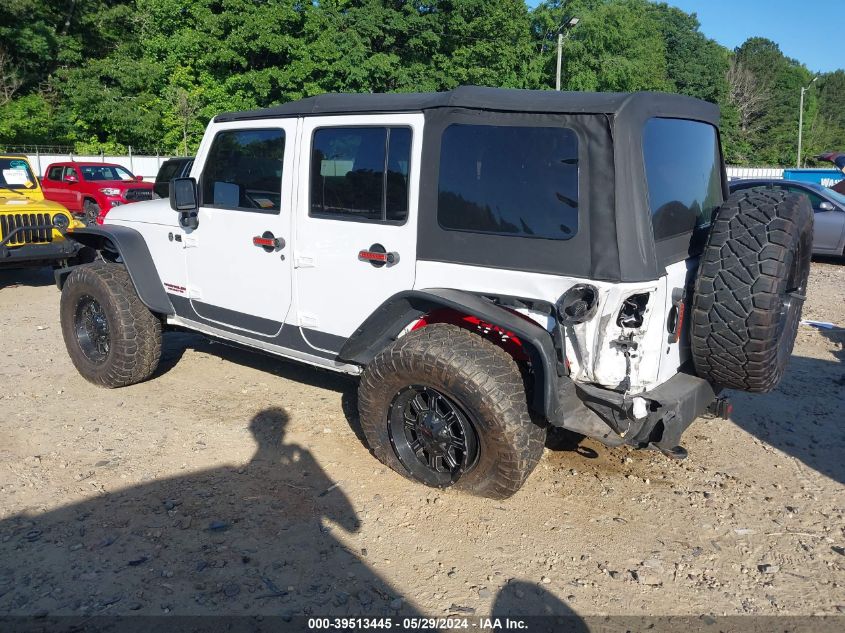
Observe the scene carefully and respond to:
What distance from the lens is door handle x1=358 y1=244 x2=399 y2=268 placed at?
393cm

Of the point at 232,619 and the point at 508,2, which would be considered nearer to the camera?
the point at 232,619

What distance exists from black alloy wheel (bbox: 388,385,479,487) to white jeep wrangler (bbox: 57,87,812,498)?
13 mm

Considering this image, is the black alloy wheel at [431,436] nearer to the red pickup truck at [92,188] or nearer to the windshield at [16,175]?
the windshield at [16,175]

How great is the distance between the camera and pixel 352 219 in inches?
163

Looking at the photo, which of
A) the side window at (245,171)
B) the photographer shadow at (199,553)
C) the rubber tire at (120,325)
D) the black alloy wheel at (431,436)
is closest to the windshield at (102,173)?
the rubber tire at (120,325)

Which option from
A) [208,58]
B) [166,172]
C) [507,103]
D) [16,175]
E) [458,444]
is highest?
[208,58]

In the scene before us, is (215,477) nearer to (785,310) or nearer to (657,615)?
(657,615)

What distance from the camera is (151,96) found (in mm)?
34812

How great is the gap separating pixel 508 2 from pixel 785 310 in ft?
127

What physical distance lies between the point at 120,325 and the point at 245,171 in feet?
5.34

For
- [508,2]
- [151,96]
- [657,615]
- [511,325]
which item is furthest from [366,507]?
[508,2]

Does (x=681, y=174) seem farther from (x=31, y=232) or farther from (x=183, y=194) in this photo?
(x=31, y=232)

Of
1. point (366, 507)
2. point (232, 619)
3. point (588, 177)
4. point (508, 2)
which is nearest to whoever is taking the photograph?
point (232, 619)

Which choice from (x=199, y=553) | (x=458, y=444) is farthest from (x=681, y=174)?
(x=199, y=553)
